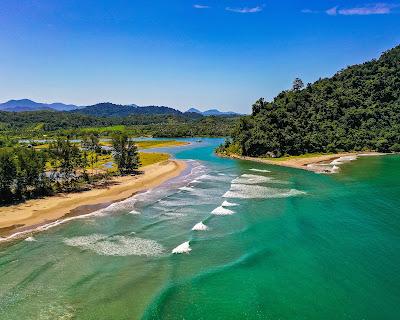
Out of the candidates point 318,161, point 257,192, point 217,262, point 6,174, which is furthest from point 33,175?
point 318,161

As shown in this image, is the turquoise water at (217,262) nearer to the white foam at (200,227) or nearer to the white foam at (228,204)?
the white foam at (200,227)

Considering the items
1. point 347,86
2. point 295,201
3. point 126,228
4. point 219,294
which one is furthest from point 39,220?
point 347,86

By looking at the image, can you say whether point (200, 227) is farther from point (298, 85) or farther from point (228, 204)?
point (298, 85)

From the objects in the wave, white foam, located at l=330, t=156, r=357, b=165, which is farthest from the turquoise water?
white foam, located at l=330, t=156, r=357, b=165

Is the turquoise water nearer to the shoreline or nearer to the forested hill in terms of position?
the shoreline

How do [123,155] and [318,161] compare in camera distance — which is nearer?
[123,155]

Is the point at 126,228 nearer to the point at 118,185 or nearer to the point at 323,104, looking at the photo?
the point at 118,185
